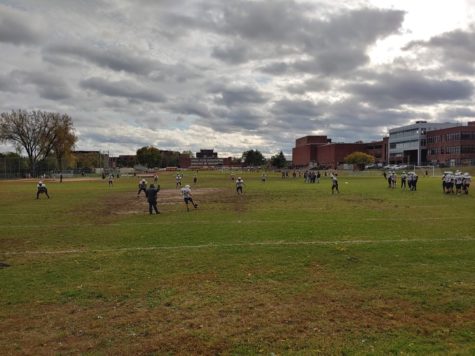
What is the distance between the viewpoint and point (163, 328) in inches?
243

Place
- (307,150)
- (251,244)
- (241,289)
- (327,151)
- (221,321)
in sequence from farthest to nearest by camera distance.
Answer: (307,150) < (327,151) < (251,244) < (241,289) < (221,321)

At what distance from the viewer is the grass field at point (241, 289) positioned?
5758 millimetres

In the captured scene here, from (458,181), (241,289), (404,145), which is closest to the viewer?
(241,289)

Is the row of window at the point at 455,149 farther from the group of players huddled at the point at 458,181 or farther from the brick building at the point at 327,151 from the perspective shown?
the group of players huddled at the point at 458,181

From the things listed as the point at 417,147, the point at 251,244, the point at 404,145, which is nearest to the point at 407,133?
the point at 404,145

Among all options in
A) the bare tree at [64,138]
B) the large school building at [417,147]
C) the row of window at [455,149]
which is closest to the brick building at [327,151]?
the large school building at [417,147]

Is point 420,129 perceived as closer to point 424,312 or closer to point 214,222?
point 214,222

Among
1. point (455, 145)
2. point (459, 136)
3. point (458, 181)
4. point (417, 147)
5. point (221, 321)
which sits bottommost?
point (221, 321)

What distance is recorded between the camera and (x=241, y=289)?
7922 mm

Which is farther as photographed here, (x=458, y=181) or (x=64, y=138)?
(x=64, y=138)

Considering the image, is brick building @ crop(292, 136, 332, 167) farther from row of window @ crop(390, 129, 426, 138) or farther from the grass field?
the grass field

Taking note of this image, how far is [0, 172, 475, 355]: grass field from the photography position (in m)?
5.76

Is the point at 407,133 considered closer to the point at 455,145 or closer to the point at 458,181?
the point at 455,145

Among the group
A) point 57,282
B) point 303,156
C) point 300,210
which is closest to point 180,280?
point 57,282
